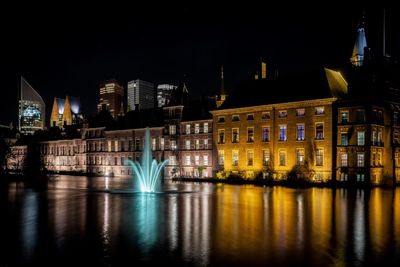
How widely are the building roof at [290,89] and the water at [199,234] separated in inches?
1290

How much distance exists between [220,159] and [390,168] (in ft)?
90.6

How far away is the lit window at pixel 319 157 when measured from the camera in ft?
204

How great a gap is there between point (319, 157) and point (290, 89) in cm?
1242

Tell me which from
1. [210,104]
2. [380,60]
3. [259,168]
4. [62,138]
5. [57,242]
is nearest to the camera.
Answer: [57,242]

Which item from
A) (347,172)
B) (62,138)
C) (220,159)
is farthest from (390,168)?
(62,138)

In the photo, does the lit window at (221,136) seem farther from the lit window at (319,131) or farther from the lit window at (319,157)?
the lit window at (319,157)

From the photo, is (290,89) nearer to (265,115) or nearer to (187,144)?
(265,115)

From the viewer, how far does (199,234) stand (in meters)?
21.1

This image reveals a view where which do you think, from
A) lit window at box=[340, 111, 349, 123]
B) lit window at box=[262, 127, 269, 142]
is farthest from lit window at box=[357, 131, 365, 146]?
lit window at box=[262, 127, 269, 142]

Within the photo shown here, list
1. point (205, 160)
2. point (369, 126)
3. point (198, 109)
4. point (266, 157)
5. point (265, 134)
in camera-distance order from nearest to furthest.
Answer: point (369, 126)
point (266, 157)
point (265, 134)
point (205, 160)
point (198, 109)

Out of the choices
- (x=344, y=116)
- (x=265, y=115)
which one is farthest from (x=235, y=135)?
(x=344, y=116)

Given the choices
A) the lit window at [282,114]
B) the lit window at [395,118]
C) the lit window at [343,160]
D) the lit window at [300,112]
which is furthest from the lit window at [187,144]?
the lit window at [395,118]

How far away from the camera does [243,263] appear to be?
15711mm

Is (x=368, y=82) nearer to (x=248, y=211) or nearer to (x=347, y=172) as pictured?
(x=347, y=172)
